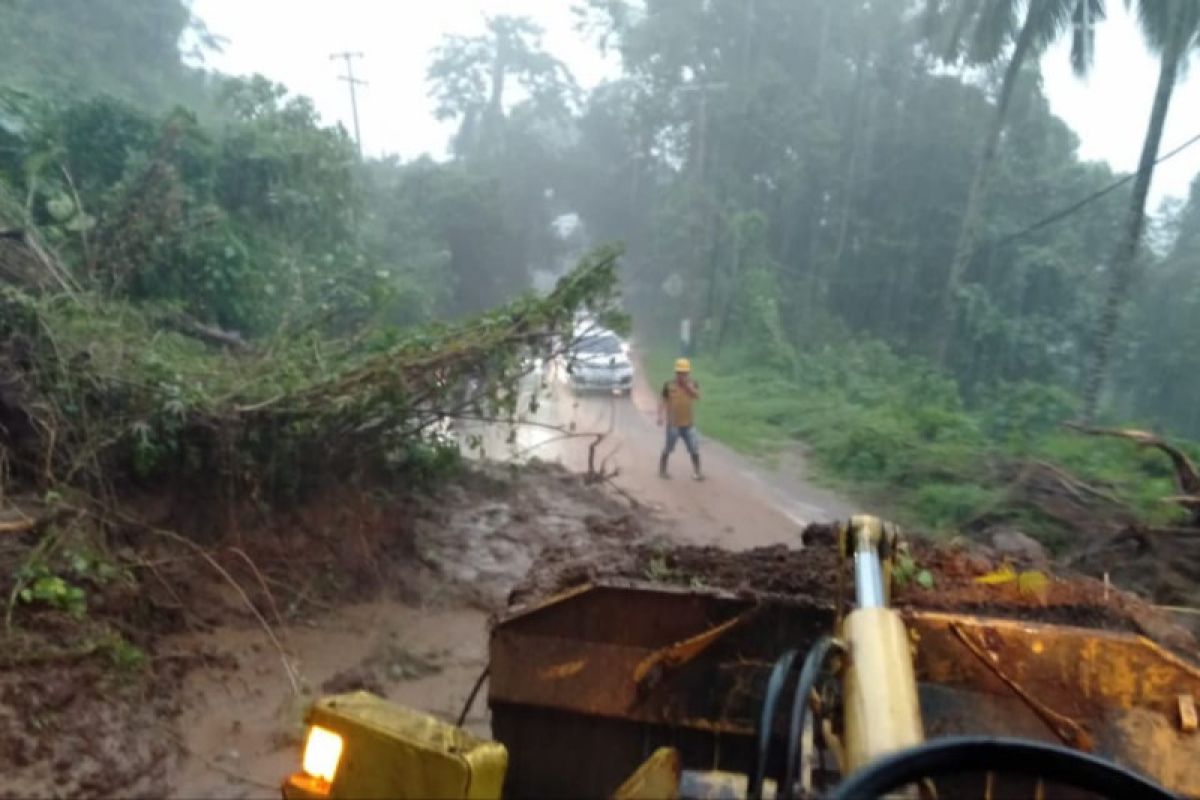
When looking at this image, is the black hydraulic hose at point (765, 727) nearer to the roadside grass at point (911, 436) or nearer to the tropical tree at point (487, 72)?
the roadside grass at point (911, 436)

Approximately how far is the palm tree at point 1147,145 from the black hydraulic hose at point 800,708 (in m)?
18.3

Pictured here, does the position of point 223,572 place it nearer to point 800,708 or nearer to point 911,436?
point 800,708

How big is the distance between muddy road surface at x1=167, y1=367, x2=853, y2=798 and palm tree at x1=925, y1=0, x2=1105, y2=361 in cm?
1204

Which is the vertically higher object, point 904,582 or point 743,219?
point 743,219

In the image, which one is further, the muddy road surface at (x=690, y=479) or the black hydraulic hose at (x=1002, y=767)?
the muddy road surface at (x=690, y=479)

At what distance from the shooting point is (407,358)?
9.02 meters

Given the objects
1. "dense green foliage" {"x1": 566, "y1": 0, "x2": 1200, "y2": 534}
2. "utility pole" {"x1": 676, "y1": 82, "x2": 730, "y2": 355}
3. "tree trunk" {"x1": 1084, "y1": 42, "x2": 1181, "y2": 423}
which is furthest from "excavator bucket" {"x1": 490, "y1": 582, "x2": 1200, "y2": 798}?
"utility pole" {"x1": 676, "y1": 82, "x2": 730, "y2": 355}

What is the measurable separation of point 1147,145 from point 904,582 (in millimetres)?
18916

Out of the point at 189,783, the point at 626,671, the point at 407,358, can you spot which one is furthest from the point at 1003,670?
the point at 407,358

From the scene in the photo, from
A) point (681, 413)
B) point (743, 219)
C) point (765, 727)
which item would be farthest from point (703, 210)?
point (765, 727)

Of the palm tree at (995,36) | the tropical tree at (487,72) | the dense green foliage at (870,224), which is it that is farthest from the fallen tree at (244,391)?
the tropical tree at (487,72)

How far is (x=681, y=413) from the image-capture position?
15.7 meters

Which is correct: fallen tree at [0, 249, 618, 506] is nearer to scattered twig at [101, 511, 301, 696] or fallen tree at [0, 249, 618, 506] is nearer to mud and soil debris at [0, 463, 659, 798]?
scattered twig at [101, 511, 301, 696]

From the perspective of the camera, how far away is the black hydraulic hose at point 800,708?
1.96 meters
